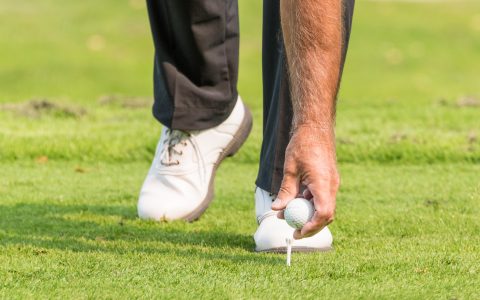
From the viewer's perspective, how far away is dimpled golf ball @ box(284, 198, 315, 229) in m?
1.99

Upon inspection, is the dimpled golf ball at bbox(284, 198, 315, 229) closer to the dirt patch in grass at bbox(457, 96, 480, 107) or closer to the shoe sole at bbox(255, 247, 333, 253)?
the shoe sole at bbox(255, 247, 333, 253)

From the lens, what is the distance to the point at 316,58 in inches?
77.6

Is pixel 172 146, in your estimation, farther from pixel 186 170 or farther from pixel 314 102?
pixel 314 102

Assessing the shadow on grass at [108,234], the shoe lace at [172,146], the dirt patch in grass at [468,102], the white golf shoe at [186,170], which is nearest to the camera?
the shadow on grass at [108,234]

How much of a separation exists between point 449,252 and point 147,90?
8.06 metres

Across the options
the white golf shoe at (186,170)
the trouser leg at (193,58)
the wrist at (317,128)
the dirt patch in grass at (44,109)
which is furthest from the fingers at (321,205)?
the dirt patch in grass at (44,109)

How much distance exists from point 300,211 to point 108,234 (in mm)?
872

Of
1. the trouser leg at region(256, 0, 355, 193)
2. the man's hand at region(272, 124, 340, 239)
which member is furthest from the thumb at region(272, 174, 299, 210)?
the trouser leg at region(256, 0, 355, 193)

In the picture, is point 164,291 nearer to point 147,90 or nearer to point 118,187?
point 118,187

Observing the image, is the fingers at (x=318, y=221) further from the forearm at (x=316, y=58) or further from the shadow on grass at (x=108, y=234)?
the shadow on grass at (x=108, y=234)

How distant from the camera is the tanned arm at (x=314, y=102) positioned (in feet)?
6.36

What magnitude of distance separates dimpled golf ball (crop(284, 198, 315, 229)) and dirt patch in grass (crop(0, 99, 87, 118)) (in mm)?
3499

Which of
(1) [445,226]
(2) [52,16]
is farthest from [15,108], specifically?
(2) [52,16]

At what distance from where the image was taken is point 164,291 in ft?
6.27
